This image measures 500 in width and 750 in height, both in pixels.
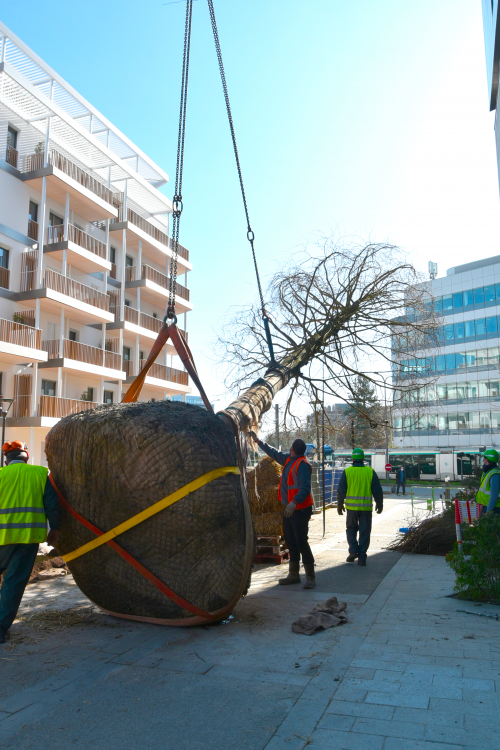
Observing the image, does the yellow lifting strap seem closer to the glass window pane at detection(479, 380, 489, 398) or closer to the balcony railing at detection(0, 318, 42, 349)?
the balcony railing at detection(0, 318, 42, 349)

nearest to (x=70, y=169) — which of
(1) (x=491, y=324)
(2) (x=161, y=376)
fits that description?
(2) (x=161, y=376)

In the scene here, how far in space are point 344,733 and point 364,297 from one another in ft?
29.0

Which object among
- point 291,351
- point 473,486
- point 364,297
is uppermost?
point 364,297

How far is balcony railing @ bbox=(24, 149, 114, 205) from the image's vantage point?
23594mm

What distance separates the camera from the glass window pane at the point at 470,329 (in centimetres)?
5088

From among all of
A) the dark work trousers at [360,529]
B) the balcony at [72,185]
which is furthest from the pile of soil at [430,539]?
the balcony at [72,185]

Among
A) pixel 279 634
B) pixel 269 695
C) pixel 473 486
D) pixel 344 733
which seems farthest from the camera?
pixel 473 486

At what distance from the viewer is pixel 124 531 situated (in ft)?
16.5

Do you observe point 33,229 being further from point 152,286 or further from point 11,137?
point 152,286

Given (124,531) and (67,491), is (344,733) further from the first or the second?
(67,491)

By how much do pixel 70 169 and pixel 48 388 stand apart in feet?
32.7

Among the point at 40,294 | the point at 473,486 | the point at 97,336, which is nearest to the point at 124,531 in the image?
the point at 473,486

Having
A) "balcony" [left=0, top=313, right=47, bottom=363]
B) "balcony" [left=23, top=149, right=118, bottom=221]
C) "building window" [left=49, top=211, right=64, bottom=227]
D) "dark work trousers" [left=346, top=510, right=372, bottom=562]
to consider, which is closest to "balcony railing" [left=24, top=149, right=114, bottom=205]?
"balcony" [left=23, top=149, right=118, bottom=221]

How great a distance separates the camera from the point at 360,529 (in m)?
8.68
